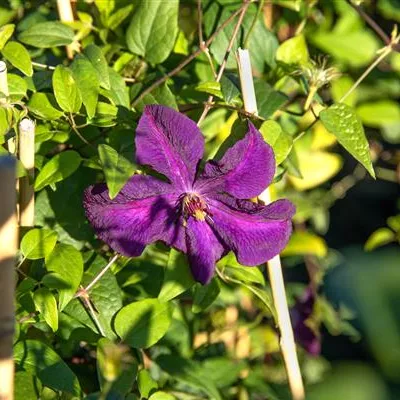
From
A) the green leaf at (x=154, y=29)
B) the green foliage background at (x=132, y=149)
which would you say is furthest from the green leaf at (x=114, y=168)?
the green leaf at (x=154, y=29)

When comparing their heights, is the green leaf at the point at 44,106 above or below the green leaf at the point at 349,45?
above

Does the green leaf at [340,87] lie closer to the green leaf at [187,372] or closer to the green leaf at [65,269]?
the green leaf at [187,372]

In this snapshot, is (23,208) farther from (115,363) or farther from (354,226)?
(354,226)

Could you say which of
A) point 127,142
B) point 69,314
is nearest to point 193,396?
point 69,314

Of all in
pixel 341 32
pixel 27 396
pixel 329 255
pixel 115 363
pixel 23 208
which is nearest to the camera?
pixel 115 363

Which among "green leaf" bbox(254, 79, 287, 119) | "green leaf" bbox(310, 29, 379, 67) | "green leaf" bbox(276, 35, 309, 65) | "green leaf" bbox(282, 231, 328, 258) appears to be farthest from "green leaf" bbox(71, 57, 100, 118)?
"green leaf" bbox(282, 231, 328, 258)

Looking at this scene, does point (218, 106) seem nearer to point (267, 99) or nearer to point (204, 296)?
point (267, 99)

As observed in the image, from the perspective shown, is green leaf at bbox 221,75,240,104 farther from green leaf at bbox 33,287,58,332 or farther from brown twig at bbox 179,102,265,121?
green leaf at bbox 33,287,58,332
